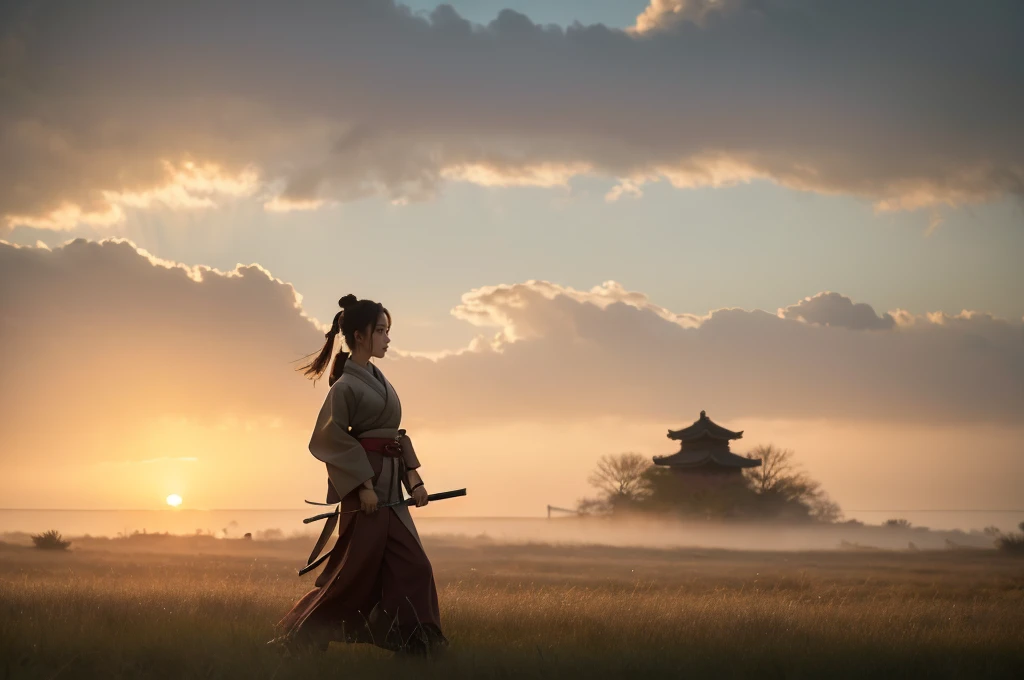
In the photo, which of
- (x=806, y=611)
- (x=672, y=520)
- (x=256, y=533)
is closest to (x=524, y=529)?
(x=672, y=520)

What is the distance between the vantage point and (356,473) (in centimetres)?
662

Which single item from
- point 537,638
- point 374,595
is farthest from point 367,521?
point 537,638

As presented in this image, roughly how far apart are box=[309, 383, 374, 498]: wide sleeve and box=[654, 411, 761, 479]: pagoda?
42.2 meters

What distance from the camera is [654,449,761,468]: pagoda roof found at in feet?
156

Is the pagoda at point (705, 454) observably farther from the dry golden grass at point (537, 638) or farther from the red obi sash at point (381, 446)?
the red obi sash at point (381, 446)

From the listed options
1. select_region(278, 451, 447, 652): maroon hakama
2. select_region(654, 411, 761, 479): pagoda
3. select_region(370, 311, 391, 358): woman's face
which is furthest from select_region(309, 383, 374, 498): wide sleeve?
select_region(654, 411, 761, 479): pagoda

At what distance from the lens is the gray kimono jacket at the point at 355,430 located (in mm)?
6645

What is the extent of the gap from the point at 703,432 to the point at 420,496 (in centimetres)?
4449

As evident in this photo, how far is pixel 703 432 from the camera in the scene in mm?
49688

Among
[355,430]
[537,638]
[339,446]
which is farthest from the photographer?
[537,638]

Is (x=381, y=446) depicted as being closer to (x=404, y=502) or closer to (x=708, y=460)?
(x=404, y=502)

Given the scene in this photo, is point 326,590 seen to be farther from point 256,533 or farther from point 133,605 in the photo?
point 256,533

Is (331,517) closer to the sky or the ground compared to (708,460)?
closer to the ground

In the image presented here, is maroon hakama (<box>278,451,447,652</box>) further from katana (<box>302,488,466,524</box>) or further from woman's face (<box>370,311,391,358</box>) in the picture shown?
woman's face (<box>370,311,391,358</box>)
